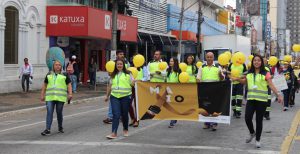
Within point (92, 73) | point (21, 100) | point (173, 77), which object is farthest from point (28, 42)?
point (173, 77)

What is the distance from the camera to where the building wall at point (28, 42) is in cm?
2230

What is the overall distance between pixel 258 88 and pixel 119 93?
109 inches

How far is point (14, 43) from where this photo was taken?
23438 millimetres

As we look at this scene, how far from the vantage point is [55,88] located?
36.1 feet

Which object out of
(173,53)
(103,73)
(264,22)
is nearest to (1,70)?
(103,73)

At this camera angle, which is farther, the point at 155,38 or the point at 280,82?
the point at 155,38

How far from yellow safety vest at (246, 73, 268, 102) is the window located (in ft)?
52.4

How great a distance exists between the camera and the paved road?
8.97 m

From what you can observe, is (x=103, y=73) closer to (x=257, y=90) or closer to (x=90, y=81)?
(x=90, y=81)

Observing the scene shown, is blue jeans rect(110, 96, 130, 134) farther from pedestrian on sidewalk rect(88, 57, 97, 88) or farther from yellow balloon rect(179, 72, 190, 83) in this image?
pedestrian on sidewalk rect(88, 57, 97, 88)

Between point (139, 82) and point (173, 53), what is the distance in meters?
35.6

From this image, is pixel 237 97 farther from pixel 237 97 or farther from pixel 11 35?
pixel 11 35

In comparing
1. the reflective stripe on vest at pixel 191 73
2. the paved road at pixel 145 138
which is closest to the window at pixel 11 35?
the paved road at pixel 145 138

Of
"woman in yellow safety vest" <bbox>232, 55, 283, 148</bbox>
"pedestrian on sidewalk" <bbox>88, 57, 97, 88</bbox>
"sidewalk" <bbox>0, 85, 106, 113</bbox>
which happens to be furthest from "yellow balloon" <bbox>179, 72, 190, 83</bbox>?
"pedestrian on sidewalk" <bbox>88, 57, 97, 88</bbox>
